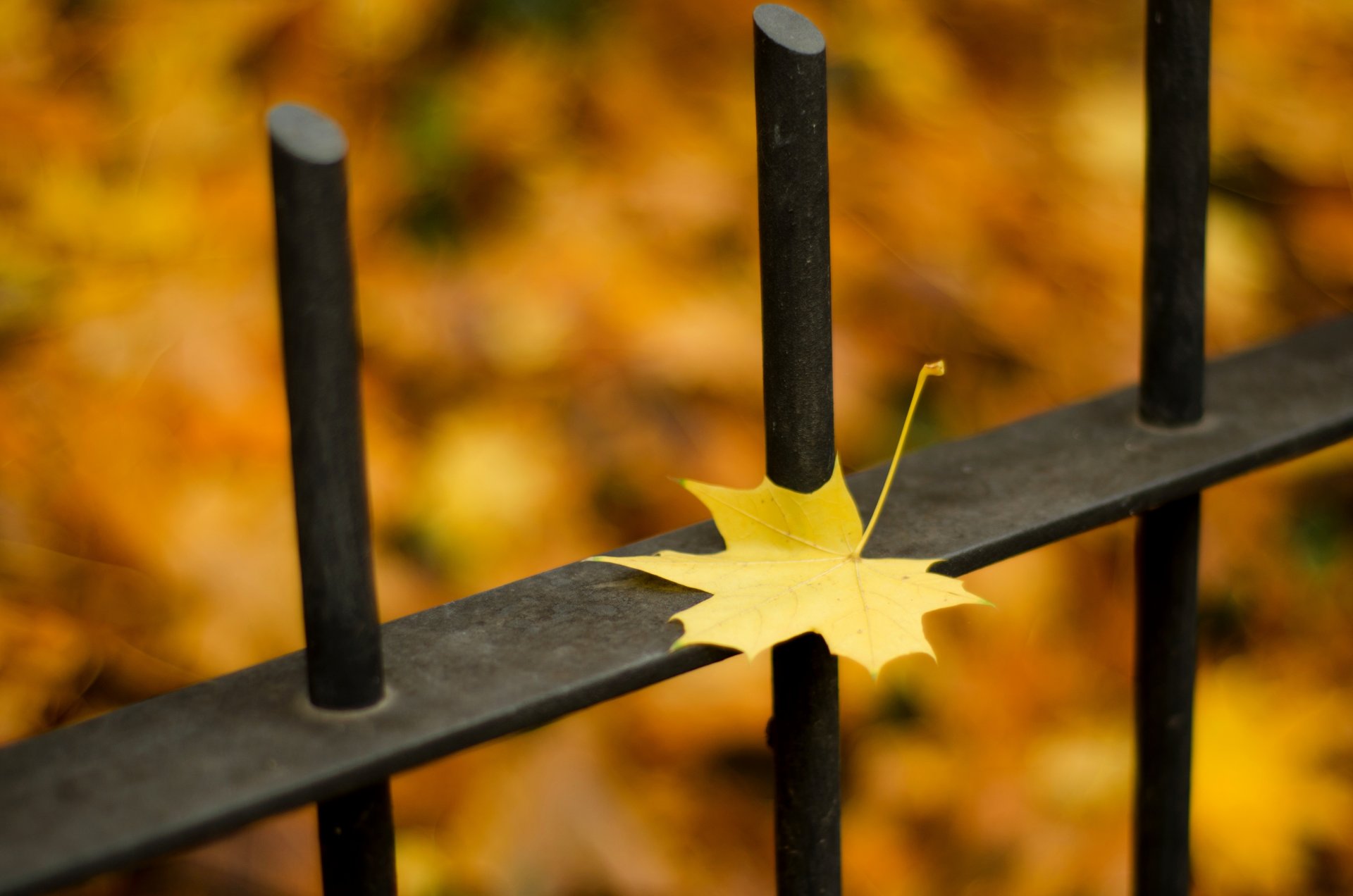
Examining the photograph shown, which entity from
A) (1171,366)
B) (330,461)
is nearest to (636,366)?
(1171,366)

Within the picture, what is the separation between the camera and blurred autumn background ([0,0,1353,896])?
39.2 inches

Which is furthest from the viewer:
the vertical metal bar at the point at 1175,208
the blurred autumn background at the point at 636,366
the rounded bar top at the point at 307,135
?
the blurred autumn background at the point at 636,366

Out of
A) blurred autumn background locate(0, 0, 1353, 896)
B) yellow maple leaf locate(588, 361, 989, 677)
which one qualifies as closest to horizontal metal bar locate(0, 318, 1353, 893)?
yellow maple leaf locate(588, 361, 989, 677)

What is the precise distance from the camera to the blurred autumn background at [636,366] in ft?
3.27

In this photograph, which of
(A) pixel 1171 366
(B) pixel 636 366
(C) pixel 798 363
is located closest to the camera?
(C) pixel 798 363

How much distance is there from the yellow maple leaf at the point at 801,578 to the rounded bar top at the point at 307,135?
169 mm

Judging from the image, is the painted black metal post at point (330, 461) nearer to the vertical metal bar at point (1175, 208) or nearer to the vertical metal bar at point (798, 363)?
the vertical metal bar at point (798, 363)

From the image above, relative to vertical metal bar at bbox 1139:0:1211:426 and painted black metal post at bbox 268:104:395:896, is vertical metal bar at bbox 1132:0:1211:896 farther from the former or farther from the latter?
painted black metal post at bbox 268:104:395:896

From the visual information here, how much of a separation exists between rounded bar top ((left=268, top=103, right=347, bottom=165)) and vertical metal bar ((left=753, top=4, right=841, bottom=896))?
0.51ft

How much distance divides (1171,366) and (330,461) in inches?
15.2

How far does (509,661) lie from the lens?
43 cm

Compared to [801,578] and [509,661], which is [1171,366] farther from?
[509,661]

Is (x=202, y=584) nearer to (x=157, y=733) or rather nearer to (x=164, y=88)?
(x=164, y=88)

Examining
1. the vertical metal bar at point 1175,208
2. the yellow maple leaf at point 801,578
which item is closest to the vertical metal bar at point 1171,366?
the vertical metal bar at point 1175,208
